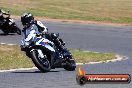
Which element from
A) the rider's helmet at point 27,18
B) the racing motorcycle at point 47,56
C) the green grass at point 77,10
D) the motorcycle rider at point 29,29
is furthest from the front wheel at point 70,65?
the green grass at point 77,10

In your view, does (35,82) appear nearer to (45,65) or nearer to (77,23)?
(45,65)

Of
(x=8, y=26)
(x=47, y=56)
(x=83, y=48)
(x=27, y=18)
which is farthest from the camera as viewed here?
(x=8, y=26)

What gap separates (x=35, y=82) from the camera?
39.2 ft

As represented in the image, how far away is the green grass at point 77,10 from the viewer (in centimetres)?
4389

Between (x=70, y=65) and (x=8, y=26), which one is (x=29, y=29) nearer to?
(x=70, y=65)

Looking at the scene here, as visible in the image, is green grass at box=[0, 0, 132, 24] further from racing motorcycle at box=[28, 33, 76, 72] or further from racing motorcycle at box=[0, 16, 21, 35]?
racing motorcycle at box=[28, 33, 76, 72]

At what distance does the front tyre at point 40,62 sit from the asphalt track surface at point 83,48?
166 mm

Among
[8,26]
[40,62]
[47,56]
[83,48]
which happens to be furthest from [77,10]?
[40,62]

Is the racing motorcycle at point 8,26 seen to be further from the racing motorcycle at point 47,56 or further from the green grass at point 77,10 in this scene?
the racing motorcycle at point 47,56

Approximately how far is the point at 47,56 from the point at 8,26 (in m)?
14.7

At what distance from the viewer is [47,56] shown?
14.5m

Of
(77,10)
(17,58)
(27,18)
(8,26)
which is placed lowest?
(77,10)

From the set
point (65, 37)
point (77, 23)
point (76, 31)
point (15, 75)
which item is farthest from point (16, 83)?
point (77, 23)

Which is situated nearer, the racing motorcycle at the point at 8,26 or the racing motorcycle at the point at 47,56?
the racing motorcycle at the point at 47,56
